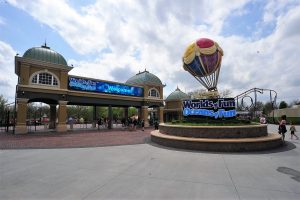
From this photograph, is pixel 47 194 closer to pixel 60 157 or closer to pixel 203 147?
pixel 60 157

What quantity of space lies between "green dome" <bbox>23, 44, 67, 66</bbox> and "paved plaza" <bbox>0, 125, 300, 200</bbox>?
58.4 ft

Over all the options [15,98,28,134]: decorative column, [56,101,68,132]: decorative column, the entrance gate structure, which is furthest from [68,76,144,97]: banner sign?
[15,98,28,134]: decorative column

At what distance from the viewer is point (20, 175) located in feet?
23.0

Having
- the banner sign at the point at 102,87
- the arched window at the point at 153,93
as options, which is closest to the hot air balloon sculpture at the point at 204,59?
the banner sign at the point at 102,87

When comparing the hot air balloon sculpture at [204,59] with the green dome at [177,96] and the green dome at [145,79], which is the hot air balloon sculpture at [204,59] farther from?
the green dome at [177,96]

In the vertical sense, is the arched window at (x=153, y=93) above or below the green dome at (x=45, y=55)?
below

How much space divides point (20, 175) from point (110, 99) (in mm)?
24176

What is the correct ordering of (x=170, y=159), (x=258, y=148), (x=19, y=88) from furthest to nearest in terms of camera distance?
(x=19, y=88)
(x=258, y=148)
(x=170, y=159)

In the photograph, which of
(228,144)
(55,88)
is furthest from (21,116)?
(228,144)

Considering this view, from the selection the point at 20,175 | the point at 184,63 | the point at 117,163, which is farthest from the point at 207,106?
the point at 20,175

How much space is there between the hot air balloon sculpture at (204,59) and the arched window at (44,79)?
16.4 m

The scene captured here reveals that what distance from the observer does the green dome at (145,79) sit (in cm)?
3719

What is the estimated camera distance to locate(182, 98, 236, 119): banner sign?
16.2 m

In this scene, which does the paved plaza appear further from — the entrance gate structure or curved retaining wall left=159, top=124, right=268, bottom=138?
the entrance gate structure
